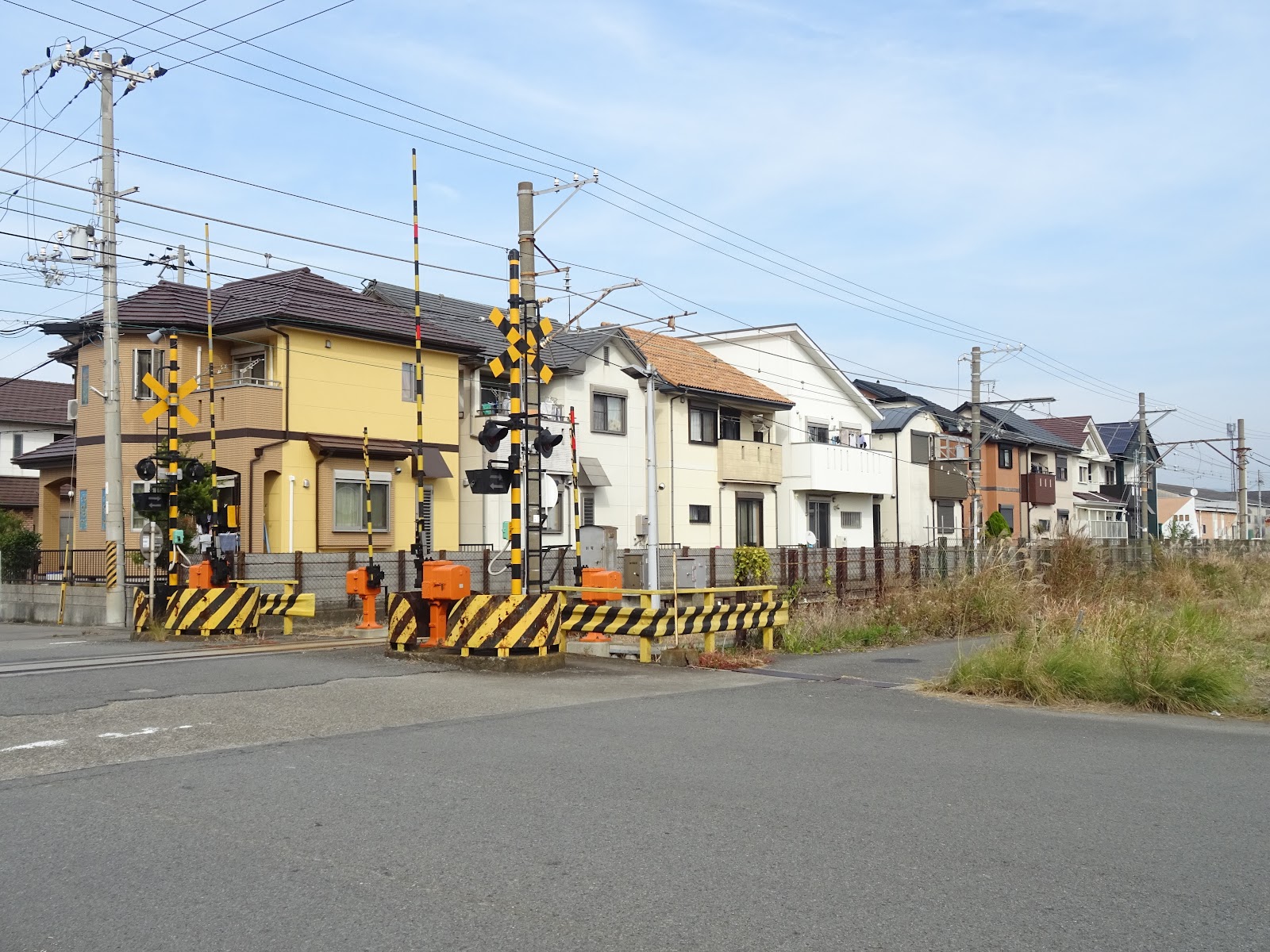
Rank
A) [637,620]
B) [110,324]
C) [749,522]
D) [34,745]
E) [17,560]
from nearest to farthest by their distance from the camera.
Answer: [34,745] → [637,620] → [110,324] → [17,560] → [749,522]

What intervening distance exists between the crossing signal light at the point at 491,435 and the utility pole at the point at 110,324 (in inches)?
476

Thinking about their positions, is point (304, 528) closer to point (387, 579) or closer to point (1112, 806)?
point (387, 579)

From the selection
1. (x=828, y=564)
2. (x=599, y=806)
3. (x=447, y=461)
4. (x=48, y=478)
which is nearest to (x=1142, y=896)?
(x=599, y=806)

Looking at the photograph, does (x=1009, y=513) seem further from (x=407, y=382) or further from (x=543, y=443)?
(x=543, y=443)

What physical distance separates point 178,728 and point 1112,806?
7.25 metres

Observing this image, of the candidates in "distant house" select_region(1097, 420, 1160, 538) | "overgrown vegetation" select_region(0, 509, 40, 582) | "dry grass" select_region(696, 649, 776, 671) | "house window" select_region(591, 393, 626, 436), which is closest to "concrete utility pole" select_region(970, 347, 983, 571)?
"house window" select_region(591, 393, 626, 436)

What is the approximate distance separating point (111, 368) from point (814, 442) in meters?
25.0

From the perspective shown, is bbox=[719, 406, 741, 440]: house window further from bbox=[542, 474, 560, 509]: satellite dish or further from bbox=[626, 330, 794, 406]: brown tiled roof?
bbox=[542, 474, 560, 509]: satellite dish

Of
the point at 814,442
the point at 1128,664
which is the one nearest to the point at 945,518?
the point at 814,442

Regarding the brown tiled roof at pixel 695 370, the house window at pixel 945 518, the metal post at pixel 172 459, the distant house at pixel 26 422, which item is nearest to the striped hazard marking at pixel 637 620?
the metal post at pixel 172 459

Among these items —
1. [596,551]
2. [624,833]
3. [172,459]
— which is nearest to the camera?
[624,833]

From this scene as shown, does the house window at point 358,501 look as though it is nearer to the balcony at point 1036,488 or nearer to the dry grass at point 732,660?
the dry grass at point 732,660

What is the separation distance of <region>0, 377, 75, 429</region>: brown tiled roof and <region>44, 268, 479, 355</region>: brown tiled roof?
85.6ft

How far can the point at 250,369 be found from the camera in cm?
2752
